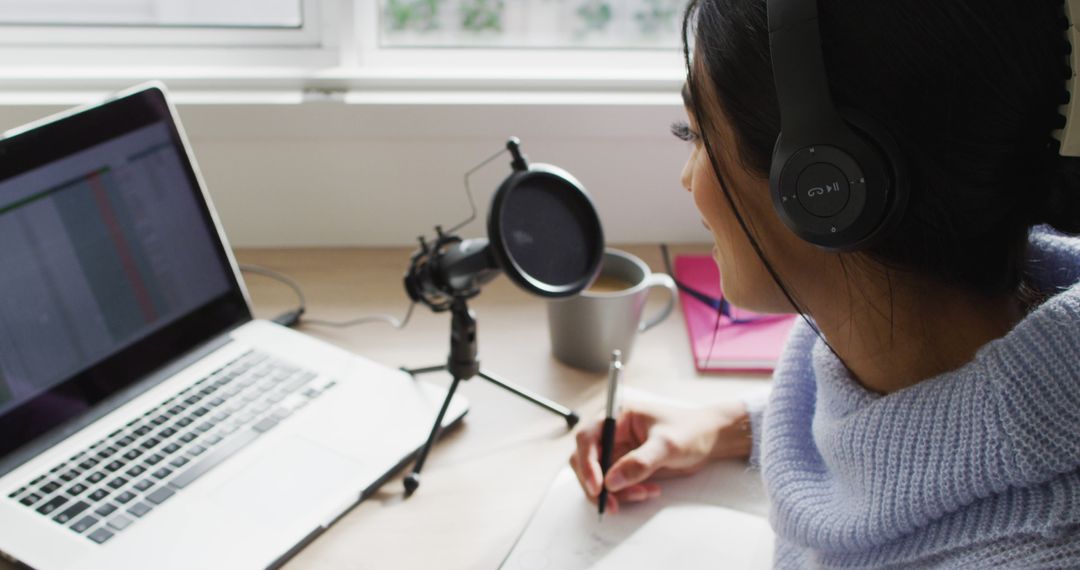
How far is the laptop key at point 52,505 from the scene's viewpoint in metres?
0.77

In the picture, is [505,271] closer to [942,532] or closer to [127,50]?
[942,532]

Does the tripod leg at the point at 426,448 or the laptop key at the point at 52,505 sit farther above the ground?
the laptop key at the point at 52,505

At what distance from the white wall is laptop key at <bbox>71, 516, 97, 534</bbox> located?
23.0 inches

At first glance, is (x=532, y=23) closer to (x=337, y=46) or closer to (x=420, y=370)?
(x=337, y=46)

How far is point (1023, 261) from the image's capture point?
69 cm

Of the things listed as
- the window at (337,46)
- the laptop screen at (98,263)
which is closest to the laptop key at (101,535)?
the laptop screen at (98,263)

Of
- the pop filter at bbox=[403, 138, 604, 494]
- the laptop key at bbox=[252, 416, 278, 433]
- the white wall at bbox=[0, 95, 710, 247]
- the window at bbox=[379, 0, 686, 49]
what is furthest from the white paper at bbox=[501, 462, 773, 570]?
the window at bbox=[379, 0, 686, 49]

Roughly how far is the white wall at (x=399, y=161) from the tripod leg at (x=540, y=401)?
15.3 inches

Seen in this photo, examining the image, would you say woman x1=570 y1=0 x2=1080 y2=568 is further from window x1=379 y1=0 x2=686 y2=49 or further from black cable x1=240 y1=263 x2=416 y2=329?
window x1=379 y1=0 x2=686 y2=49

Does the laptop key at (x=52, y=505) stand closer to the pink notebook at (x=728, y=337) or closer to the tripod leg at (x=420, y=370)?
the tripod leg at (x=420, y=370)

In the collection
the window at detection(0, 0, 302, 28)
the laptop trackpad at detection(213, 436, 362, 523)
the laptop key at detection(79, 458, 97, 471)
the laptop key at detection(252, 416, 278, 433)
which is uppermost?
the window at detection(0, 0, 302, 28)

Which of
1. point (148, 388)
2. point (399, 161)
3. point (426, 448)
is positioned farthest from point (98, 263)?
point (399, 161)

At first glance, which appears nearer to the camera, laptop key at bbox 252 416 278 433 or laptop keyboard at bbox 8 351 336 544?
laptop keyboard at bbox 8 351 336 544

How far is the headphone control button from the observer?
578 millimetres
